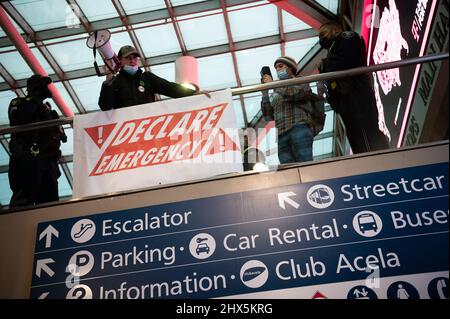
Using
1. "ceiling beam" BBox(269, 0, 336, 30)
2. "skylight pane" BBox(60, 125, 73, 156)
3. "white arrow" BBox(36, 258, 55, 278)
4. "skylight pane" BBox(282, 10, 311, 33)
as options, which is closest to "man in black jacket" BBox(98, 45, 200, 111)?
"skylight pane" BBox(60, 125, 73, 156)

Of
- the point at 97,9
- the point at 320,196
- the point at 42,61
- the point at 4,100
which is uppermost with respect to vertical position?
the point at 97,9

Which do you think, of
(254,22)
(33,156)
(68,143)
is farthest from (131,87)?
(254,22)

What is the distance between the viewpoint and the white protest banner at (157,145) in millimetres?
Answer: 3605

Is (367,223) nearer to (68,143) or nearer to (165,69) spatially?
(68,143)

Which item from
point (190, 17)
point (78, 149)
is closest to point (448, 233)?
point (78, 149)

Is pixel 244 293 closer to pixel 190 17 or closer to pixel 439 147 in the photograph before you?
pixel 439 147

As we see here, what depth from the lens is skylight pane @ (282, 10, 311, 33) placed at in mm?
10438

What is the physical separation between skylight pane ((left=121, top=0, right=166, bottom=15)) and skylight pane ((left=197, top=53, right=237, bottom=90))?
1.77 metres

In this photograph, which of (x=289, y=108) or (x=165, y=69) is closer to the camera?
(x=289, y=108)

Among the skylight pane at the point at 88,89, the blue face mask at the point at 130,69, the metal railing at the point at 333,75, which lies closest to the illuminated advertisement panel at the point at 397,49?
the metal railing at the point at 333,75

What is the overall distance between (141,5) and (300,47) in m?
4.15

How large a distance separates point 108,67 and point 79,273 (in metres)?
2.11

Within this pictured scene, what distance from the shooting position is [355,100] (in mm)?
3775

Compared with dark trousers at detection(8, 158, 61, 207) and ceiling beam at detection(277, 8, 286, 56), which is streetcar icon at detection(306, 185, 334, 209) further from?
ceiling beam at detection(277, 8, 286, 56)
